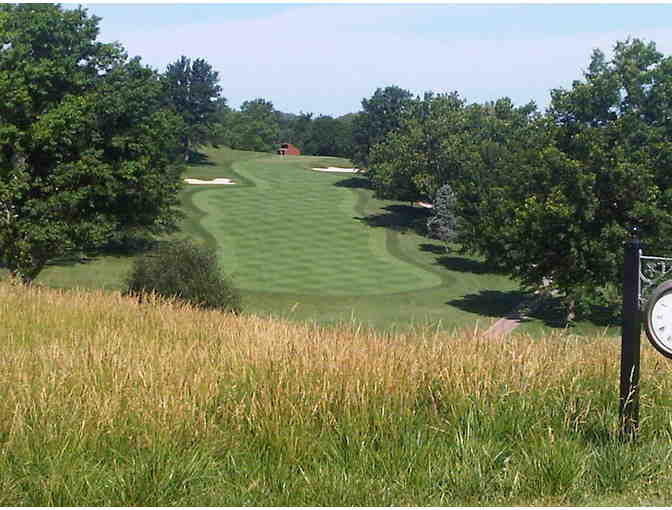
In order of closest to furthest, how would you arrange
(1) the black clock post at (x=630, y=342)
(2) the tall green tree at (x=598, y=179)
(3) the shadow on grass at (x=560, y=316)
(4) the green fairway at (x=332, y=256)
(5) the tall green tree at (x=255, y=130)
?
(1) the black clock post at (x=630, y=342) < (2) the tall green tree at (x=598, y=179) < (4) the green fairway at (x=332, y=256) < (3) the shadow on grass at (x=560, y=316) < (5) the tall green tree at (x=255, y=130)

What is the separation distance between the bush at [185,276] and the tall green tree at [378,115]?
220 ft

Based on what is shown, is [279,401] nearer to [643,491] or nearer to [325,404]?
[325,404]

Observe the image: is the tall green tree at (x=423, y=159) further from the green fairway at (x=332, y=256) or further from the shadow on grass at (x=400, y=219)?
the green fairway at (x=332, y=256)

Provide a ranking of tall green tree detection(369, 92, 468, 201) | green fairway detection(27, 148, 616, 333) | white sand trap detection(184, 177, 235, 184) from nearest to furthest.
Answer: green fairway detection(27, 148, 616, 333)
tall green tree detection(369, 92, 468, 201)
white sand trap detection(184, 177, 235, 184)

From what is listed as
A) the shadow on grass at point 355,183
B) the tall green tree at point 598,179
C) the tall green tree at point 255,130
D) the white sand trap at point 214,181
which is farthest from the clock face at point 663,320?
the tall green tree at point 255,130

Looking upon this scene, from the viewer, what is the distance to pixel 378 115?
97.4 metres

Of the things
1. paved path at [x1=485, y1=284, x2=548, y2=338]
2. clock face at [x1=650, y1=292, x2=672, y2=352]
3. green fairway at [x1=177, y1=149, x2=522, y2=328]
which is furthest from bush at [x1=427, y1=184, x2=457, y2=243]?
clock face at [x1=650, y1=292, x2=672, y2=352]

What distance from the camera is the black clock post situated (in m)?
6.16

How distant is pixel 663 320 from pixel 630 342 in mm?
352

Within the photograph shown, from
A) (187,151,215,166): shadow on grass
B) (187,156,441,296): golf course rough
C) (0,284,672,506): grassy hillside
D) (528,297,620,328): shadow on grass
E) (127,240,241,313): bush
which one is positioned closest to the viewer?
(0,284,672,506): grassy hillside

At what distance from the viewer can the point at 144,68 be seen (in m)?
39.1

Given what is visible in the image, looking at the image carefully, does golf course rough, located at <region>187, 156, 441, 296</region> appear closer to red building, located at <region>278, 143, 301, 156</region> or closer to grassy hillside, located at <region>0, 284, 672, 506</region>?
grassy hillside, located at <region>0, 284, 672, 506</region>

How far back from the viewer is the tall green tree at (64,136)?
96.4ft

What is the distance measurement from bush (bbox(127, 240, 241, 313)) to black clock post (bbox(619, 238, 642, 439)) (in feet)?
74.9
